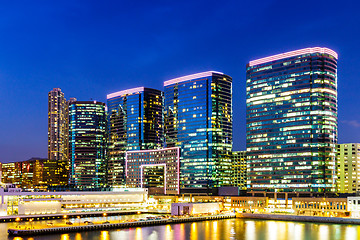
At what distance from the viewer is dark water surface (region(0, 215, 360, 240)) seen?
10916cm

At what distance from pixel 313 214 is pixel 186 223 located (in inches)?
1728

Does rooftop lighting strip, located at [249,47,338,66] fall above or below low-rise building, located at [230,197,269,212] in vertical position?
above

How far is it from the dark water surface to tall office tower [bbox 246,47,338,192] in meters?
40.8

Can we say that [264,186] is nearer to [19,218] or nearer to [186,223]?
[186,223]

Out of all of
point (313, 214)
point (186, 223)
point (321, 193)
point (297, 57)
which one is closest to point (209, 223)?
point (186, 223)

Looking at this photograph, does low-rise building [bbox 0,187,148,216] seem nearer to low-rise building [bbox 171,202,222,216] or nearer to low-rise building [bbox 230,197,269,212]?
low-rise building [bbox 171,202,222,216]

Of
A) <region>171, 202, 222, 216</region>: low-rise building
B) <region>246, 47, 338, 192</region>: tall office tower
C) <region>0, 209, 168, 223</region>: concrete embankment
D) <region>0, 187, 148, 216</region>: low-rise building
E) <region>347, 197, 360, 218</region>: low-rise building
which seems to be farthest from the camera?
<region>246, 47, 338, 192</region>: tall office tower

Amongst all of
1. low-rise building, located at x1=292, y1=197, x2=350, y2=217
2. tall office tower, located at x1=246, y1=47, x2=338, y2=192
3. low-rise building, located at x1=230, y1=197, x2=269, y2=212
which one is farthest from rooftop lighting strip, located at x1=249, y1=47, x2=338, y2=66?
low-rise building, located at x1=230, y1=197, x2=269, y2=212

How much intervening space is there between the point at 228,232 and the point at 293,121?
74.8 m

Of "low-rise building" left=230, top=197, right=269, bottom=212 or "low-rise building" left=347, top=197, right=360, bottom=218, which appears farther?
"low-rise building" left=230, top=197, right=269, bottom=212

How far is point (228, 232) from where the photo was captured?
11788cm

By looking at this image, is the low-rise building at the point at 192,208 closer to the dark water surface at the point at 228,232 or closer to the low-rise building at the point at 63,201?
the dark water surface at the point at 228,232

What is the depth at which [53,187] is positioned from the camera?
582 ft

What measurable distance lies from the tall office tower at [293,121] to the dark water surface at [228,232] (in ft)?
134
